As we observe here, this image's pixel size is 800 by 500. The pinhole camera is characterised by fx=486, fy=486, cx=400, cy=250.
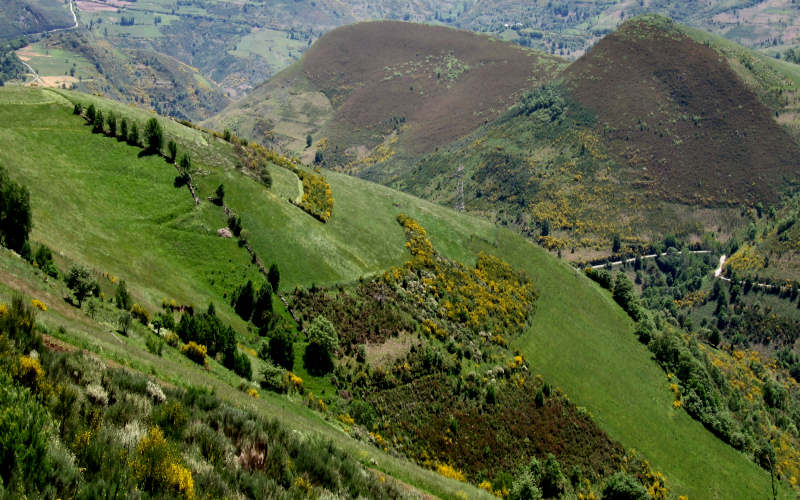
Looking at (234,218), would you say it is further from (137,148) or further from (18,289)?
(18,289)

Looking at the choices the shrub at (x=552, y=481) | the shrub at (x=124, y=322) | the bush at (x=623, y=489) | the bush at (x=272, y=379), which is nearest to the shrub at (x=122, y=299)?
the shrub at (x=124, y=322)

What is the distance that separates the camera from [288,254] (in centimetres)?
6228

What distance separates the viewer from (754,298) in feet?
547

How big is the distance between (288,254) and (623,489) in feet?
153

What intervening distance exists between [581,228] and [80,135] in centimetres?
17653

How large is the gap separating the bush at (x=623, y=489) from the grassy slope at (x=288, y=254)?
35.4 ft

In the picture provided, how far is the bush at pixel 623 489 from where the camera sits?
5150cm

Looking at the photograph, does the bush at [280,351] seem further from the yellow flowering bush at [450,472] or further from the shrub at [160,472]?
the shrub at [160,472]

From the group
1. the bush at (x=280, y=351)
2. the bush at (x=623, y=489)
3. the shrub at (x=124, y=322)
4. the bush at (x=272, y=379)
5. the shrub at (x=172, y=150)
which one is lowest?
the bush at (x=623, y=489)

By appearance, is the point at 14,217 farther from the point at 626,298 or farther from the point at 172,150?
the point at 626,298

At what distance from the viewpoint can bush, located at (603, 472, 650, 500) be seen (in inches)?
2028

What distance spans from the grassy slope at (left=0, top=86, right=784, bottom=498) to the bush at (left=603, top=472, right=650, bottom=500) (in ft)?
35.4

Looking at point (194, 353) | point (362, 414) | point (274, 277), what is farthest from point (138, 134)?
point (362, 414)

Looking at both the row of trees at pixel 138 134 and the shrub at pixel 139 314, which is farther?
the row of trees at pixel 138 134
